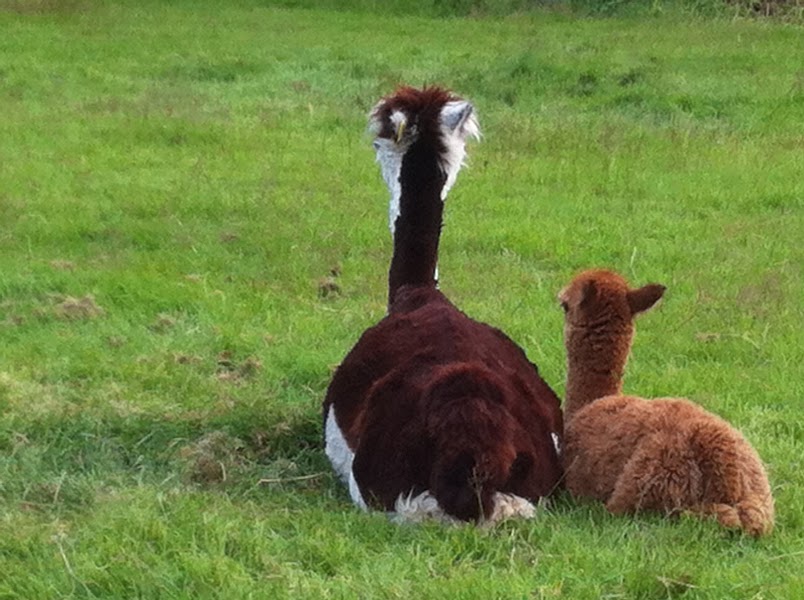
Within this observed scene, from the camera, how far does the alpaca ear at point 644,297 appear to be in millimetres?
5699

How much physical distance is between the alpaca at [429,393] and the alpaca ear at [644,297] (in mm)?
469

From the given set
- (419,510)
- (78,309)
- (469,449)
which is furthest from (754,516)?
(78,309)

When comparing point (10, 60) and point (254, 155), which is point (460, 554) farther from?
point (10, 60)

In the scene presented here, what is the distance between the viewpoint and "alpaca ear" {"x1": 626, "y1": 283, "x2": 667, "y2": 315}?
18.7 feet

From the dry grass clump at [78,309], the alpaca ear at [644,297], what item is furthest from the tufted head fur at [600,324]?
the dry grass clump at [78,309]

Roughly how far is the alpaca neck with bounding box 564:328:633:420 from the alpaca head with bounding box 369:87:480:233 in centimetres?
120

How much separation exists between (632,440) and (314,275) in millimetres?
4531

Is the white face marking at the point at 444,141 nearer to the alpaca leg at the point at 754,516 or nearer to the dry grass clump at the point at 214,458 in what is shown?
the dry grass clump at the point at 214,458

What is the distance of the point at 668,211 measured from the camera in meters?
11.4

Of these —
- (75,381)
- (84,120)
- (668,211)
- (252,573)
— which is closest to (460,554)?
(252,573)

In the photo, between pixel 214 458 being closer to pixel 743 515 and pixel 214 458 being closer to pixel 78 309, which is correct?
pixel 743 515

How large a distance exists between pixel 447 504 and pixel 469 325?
115 centimetres

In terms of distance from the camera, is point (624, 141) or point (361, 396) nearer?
point (361, 396)

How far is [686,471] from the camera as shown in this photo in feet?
16.3
